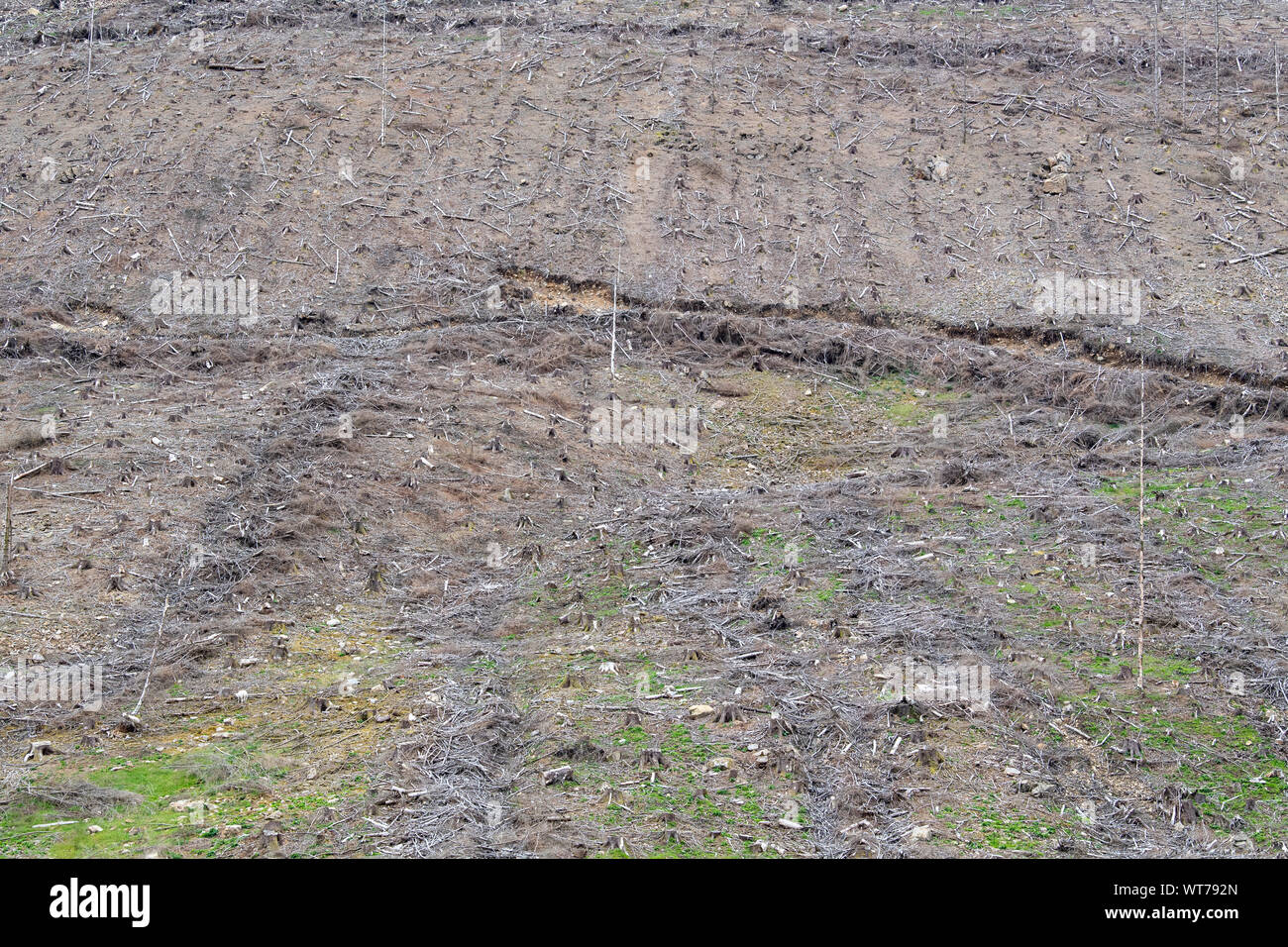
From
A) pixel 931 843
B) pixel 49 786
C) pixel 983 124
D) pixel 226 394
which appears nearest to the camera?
pixel 931 843

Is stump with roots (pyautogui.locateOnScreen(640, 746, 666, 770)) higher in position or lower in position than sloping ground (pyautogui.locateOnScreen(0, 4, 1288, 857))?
lower

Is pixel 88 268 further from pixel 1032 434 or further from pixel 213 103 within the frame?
pixel 1032 434

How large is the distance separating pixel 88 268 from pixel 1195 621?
13.3 metres

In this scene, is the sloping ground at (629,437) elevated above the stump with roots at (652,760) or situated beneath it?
elevated above

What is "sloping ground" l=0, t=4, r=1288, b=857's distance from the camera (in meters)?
7.70

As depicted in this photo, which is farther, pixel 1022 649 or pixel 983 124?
pixel 983 124

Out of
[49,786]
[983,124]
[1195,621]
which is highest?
[983,124]

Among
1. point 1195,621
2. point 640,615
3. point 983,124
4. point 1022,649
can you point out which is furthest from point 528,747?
point 983,124

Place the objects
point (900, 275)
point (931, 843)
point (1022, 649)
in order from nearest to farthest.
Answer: point (931, 843), point (1022, 649), point (900, 275)

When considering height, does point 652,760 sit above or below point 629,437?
below

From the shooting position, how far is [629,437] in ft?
43.9

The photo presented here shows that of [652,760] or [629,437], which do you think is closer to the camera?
[652,760]

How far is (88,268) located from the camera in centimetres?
1644

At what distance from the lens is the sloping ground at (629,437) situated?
7699 millimetres
